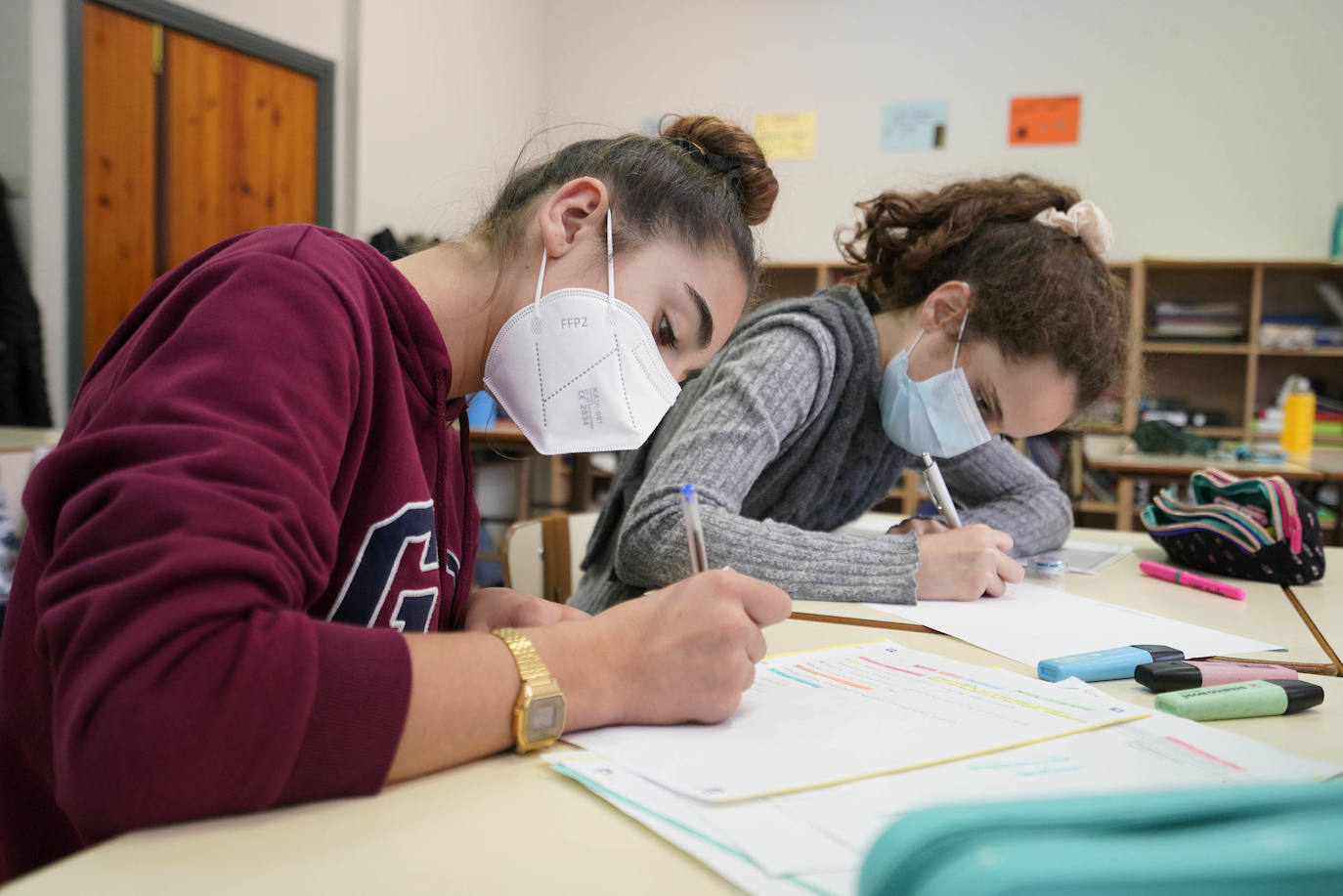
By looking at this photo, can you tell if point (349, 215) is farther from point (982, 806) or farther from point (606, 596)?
point (982, 806)

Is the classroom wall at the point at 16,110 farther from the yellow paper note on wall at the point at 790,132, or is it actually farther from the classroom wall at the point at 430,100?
the yellow paper note on wall at the point at 790,132

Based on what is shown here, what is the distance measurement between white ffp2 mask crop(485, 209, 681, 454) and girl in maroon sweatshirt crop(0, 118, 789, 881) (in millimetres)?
52

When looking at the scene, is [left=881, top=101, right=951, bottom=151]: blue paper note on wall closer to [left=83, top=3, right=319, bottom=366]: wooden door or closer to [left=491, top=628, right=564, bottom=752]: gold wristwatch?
[left=83, top=3, right=319, bottom=366]: wooden door

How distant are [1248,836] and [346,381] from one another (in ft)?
1.82

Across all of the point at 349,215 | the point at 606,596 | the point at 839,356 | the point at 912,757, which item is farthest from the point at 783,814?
the point at 349,215

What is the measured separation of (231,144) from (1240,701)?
4057 millimetres

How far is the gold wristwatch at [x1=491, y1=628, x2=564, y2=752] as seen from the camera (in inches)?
24.0

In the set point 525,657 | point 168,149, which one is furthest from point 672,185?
point 168,149

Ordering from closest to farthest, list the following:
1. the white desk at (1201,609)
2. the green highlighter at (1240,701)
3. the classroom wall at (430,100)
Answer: the green highlighter at (1240,701) → the white desk at (1201,609) → the classroom wall at (430,100)

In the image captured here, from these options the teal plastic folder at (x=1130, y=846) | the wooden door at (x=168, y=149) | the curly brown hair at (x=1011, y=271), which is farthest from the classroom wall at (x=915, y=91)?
the teal plastic folder at (x=1130, y=846)

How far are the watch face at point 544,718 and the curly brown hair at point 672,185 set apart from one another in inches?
19.3

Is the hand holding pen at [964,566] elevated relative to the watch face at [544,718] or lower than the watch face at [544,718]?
lower

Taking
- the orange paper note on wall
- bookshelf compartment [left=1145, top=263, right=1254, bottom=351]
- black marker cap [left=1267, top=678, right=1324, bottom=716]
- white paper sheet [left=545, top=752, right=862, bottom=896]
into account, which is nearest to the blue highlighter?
black marker cap [left=1267, top=678, right=1324, bottom=716]

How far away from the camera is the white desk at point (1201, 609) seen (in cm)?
104
